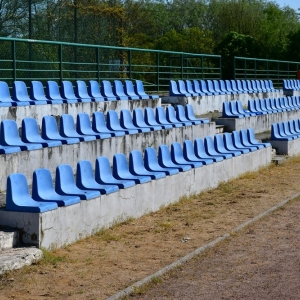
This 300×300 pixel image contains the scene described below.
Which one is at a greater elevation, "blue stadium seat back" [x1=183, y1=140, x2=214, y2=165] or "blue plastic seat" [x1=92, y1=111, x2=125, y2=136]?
"blue plastic seat" [x1=92, y1=111, x2=125, y2=136]

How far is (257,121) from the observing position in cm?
1803

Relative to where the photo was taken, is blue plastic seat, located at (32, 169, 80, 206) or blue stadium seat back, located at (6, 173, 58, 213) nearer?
blue stadium seat back, located at (6, 173, 58, 213)

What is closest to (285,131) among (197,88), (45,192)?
(197,88)

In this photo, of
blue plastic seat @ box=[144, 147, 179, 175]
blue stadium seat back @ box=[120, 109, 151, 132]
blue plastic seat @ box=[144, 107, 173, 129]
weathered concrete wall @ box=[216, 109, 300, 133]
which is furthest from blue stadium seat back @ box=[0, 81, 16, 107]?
weathered concrete wall @ box=[216, 109, 300, 133]

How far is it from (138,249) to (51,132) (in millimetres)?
3005

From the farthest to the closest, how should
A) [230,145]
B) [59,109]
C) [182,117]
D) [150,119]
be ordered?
[182,117]
[230,145]
[150,119]
[59,109]

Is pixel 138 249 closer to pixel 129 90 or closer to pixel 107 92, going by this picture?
pixel 107 92

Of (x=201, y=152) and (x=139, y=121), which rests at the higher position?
(x=139, y=121)

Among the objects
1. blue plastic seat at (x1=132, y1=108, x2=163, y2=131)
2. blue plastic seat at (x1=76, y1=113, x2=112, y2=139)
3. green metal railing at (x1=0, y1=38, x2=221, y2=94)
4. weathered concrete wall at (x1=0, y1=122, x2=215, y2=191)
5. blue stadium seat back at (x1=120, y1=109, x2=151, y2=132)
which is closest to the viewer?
weathered concrete wall at (x1=0, y1=122, x2=215, y2=191)

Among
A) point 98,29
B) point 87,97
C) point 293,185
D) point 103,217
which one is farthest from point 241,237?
point 98,29

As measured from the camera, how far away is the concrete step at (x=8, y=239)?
655 cm

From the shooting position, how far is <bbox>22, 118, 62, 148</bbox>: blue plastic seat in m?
9.22

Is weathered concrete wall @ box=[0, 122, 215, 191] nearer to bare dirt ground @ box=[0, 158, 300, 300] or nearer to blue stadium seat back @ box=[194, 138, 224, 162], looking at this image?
blue stadium seat back @ box=[194, 138, 224, 162]

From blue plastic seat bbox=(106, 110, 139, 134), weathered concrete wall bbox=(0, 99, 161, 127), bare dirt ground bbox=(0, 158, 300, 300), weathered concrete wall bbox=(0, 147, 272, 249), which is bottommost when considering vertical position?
bare dirt ground bbox=(0, 158, 300, 300)
